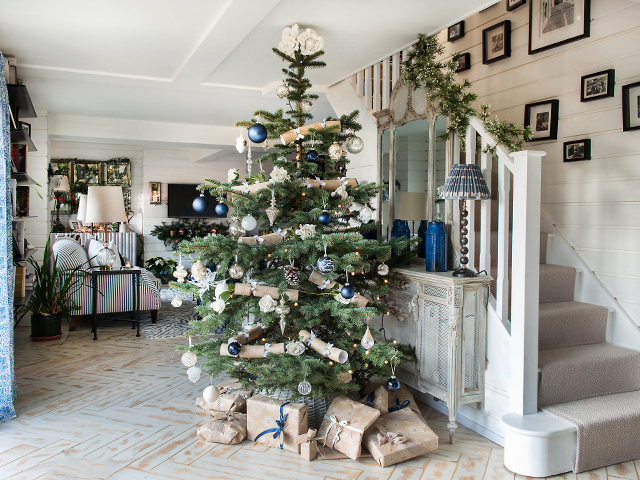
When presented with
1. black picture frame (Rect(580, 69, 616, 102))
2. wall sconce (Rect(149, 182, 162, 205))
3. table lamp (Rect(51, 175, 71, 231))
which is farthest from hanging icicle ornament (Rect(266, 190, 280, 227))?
wall sconce (Rect(149, 182, 162, 205))

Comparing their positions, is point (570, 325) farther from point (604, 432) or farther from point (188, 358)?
point (188, 358)

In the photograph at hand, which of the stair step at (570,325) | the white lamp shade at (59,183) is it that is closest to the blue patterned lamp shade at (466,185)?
the stair step at (570,325)

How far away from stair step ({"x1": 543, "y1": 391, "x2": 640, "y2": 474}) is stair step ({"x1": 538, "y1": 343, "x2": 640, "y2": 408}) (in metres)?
0.12

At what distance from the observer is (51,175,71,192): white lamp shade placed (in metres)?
8.34

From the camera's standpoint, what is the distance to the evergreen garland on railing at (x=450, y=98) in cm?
277

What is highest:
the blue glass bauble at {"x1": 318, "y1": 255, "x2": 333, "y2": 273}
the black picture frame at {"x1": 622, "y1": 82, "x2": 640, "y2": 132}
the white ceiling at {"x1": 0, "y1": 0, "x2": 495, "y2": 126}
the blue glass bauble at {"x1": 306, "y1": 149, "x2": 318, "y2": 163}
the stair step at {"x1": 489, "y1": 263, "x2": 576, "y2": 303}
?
the white ceiling at {"x1": 0, "y1": 0, "x2": 495, "y2": 126}

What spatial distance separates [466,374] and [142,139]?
6151 millimetres

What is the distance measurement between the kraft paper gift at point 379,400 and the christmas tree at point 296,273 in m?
0.11

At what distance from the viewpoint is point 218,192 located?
2.88m

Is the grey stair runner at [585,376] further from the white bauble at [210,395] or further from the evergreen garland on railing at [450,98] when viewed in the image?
the white bauble at [210,395]

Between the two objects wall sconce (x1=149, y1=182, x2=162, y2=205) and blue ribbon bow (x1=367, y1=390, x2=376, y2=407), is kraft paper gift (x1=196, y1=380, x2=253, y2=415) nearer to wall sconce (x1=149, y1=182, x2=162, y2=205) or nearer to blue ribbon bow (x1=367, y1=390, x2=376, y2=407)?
blue ribbon bow (x1=367, y1=390, x2=376, y2=407)

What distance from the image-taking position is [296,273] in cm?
263

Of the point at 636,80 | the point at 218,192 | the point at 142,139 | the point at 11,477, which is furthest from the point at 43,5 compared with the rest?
the point at 142,139

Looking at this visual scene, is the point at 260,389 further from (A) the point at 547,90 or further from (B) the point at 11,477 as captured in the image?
(A) the point at 547,90
